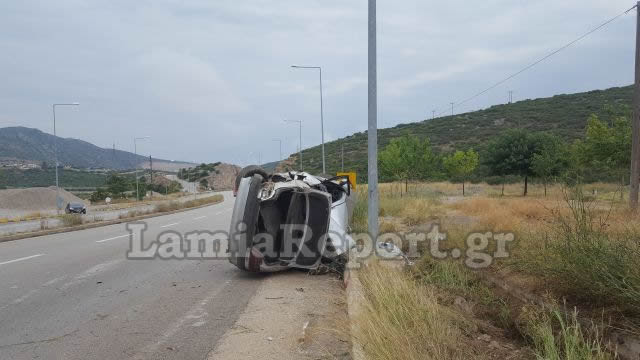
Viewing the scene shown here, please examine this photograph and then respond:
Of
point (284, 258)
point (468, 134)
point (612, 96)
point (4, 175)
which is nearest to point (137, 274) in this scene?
point (284, 258)

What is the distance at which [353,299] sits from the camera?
641 cm

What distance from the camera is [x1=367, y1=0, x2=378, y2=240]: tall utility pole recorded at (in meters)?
10.1

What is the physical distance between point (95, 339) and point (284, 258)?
13.3 feet

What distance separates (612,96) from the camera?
78.2 metres

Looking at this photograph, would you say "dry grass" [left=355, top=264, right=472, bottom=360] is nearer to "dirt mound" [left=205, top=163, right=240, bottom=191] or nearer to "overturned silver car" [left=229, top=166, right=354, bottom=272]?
"overturned silver car" [left=229, top=166, right=354, bottom=272]

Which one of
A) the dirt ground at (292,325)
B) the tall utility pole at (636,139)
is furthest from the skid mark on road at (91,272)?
the tall utility pole at (636,139)

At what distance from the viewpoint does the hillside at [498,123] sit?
2795 inches

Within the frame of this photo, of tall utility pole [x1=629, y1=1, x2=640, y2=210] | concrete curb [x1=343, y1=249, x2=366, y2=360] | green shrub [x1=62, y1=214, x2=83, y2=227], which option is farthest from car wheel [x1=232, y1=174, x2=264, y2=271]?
green shrub [x1=62, y1=214, x2=83, y2=227]

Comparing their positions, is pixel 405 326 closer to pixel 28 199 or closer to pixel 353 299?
pixel 353 299

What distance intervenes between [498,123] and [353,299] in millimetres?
81036

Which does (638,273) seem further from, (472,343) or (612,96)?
(612,96)

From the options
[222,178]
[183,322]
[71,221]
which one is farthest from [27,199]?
[222,178]

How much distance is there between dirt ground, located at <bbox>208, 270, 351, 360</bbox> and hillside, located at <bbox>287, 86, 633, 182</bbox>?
54166 mm

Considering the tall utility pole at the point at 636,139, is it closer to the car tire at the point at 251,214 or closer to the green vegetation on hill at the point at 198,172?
the car tire at the point at 251,214
